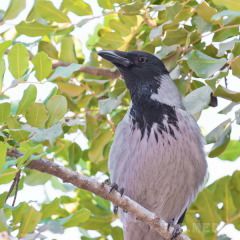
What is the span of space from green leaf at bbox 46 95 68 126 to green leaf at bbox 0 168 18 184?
1.28 ft

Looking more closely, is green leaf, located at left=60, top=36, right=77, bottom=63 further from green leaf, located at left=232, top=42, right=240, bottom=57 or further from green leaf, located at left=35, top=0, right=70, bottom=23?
green leaf, located at left=232, top=42, right=240, bottom=57

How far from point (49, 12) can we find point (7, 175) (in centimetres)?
130

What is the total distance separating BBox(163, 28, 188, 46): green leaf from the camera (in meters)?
3.60

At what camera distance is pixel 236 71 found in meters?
3.03

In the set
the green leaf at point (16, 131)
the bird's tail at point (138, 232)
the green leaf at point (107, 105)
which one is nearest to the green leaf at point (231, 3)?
the green leaf at point (16, 131)

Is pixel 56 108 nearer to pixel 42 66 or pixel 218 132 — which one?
pixel 42 66

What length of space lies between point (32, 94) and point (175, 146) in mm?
1348

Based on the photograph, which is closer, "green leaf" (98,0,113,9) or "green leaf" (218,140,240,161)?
"green leaf" (98,0,113,9)

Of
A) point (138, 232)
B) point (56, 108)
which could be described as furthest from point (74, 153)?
point (56, 108)

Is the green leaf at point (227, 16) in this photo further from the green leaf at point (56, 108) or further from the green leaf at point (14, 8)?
the green leaf at point (14, 8)

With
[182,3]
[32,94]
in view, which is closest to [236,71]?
[182,3]

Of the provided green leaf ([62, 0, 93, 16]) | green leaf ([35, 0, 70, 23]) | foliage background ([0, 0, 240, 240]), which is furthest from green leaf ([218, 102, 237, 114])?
green leaf ([35, 0, 70, 23])

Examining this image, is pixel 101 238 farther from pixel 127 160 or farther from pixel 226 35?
pixel 226 35

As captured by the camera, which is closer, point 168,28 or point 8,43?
point 8,43
